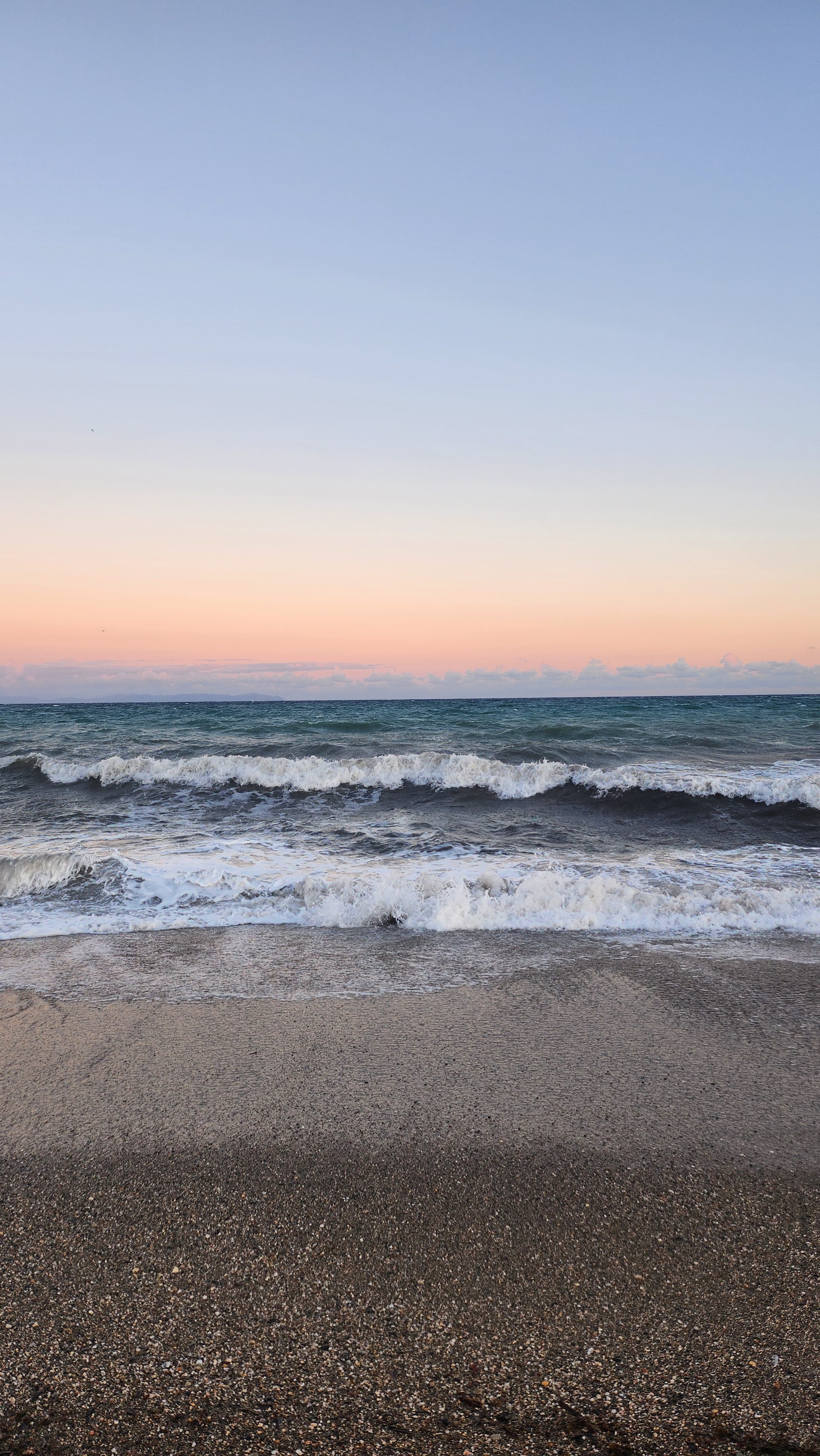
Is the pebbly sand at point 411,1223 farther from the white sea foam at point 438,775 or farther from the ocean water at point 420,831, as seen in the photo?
the white sea foam at point 438,775

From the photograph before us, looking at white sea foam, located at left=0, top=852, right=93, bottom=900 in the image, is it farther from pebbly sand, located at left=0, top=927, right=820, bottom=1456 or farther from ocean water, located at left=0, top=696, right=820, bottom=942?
pebbly sand, located at left=0, top=927, right=820, bottom=1456

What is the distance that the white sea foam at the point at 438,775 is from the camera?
1316 cm

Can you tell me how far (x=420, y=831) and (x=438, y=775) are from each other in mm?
3942

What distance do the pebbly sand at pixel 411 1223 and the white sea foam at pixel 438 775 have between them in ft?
28.9

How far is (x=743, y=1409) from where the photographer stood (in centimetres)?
196

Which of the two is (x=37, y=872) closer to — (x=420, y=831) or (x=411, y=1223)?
(x=420, y=831)

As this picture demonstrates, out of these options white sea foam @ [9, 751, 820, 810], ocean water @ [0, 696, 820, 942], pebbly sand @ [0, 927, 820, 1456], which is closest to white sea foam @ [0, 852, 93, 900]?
ocean water @ [0, 696, 820, 942]

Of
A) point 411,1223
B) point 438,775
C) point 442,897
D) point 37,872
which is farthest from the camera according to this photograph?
point 438,775

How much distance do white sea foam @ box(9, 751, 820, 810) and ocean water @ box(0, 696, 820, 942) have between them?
0.05 m

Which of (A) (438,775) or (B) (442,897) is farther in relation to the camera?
(A) (438,775)

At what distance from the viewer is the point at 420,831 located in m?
10.6

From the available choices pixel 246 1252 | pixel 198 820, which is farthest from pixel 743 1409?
pixel 198 820

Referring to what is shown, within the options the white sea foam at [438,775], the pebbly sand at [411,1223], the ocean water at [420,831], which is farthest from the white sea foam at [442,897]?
the white sea foam at [438,775]

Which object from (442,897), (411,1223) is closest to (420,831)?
(442,897)
